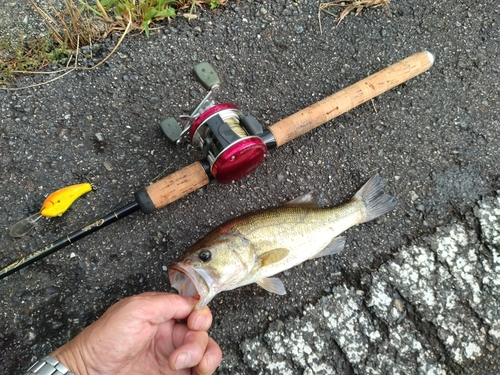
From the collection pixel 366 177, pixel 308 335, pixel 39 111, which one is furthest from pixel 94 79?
pixel 308 335

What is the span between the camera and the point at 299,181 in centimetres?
308

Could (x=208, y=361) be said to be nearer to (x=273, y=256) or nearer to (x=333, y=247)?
(x=273, y=256)

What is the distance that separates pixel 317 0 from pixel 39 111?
2.41 meters

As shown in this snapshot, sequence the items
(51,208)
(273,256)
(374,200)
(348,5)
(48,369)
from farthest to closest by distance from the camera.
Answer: (348,5) → (374,200) → (51,208) → (273,256) → (48,369)

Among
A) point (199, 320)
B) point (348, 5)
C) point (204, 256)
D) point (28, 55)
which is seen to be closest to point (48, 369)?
point (199, 320)

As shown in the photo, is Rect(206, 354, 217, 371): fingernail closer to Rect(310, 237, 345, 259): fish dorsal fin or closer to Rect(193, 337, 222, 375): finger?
Rect(193, 337, 222, 375): finger

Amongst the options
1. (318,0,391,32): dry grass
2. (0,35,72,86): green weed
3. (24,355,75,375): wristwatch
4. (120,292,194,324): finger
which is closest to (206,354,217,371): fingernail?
(120,292,194,324): finger

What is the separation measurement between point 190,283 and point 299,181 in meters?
1.12

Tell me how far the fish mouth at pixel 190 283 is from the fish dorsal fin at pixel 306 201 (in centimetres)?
81

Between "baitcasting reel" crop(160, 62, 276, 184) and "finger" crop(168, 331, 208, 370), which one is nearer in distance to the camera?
"finger" crop(168, 331, 208, 370)

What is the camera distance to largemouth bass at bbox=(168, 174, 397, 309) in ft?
7.79

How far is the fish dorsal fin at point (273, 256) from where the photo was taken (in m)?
2.56

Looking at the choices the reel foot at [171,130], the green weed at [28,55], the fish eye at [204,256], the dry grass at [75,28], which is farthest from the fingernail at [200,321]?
the green weed at [28,55]

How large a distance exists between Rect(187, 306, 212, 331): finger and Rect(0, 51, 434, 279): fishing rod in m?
0.68
